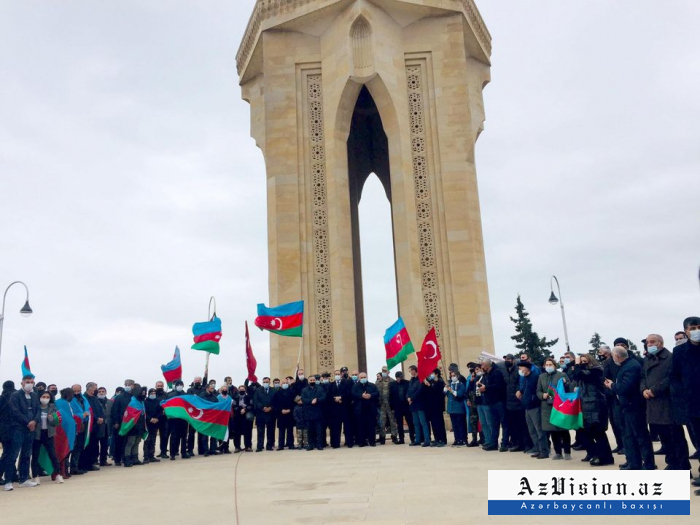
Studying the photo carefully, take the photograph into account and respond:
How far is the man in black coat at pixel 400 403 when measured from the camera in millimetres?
13117

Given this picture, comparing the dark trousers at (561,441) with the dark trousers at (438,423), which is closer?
the dark trousers at (561,441)

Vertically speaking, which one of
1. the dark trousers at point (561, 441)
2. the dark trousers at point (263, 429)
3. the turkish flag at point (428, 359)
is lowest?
the dark trousers at point (561, 441)

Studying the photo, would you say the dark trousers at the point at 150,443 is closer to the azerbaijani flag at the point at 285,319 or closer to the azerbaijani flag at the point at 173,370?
the azerbaijani flag at the point at 173,370

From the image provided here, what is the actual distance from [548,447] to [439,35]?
602 inches

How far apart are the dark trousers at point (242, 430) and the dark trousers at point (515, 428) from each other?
546cm

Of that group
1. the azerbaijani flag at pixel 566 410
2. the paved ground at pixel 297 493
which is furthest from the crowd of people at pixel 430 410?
the paved ground at pixel 297 493

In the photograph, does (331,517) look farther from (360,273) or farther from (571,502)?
(360,273)

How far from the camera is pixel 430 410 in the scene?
40.5 ft

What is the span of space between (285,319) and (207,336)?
1.79 meters

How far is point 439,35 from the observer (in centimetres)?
2094

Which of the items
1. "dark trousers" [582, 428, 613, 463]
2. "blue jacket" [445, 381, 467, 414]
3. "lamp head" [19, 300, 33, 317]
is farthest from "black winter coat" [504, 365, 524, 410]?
"lamp head" [19, 300, 33, 317]

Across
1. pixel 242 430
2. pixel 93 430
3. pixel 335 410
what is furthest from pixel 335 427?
pixel 93 430

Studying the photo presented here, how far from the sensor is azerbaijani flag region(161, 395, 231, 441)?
12.1 meters

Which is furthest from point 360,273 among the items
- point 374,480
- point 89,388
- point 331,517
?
point 331,517
